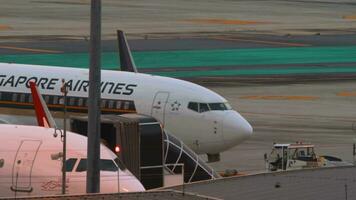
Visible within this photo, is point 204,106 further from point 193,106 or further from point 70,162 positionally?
point 70,162

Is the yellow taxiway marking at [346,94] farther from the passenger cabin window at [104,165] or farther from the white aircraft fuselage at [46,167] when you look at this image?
the passenger cabin window at [104,165]

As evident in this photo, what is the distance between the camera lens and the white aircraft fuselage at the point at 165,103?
50.6 m

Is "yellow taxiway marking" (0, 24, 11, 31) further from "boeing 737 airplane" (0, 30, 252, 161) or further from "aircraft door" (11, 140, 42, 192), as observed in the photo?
"aircraft door" (11, 140, 42, 192)

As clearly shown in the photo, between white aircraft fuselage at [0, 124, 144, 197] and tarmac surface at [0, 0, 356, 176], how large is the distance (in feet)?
60.4

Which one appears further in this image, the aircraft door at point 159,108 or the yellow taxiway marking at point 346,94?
the yellow taxiway marking at point 346,94

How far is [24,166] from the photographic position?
3494 centimetres

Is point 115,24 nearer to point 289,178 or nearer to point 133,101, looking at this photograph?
point 133,101

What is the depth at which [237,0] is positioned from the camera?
17288cm

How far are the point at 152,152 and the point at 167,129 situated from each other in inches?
414

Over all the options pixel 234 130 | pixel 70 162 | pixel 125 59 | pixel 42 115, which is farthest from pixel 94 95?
pixel 125 59

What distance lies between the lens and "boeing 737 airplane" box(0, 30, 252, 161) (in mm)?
50656

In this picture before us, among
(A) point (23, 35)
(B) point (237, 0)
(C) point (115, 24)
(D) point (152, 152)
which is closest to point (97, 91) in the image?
(D) point (152, 152)

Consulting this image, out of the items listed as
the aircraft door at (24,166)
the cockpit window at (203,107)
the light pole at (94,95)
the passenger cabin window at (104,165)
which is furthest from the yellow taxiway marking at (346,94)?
the light pole at (94,95)

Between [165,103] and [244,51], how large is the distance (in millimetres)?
59785
